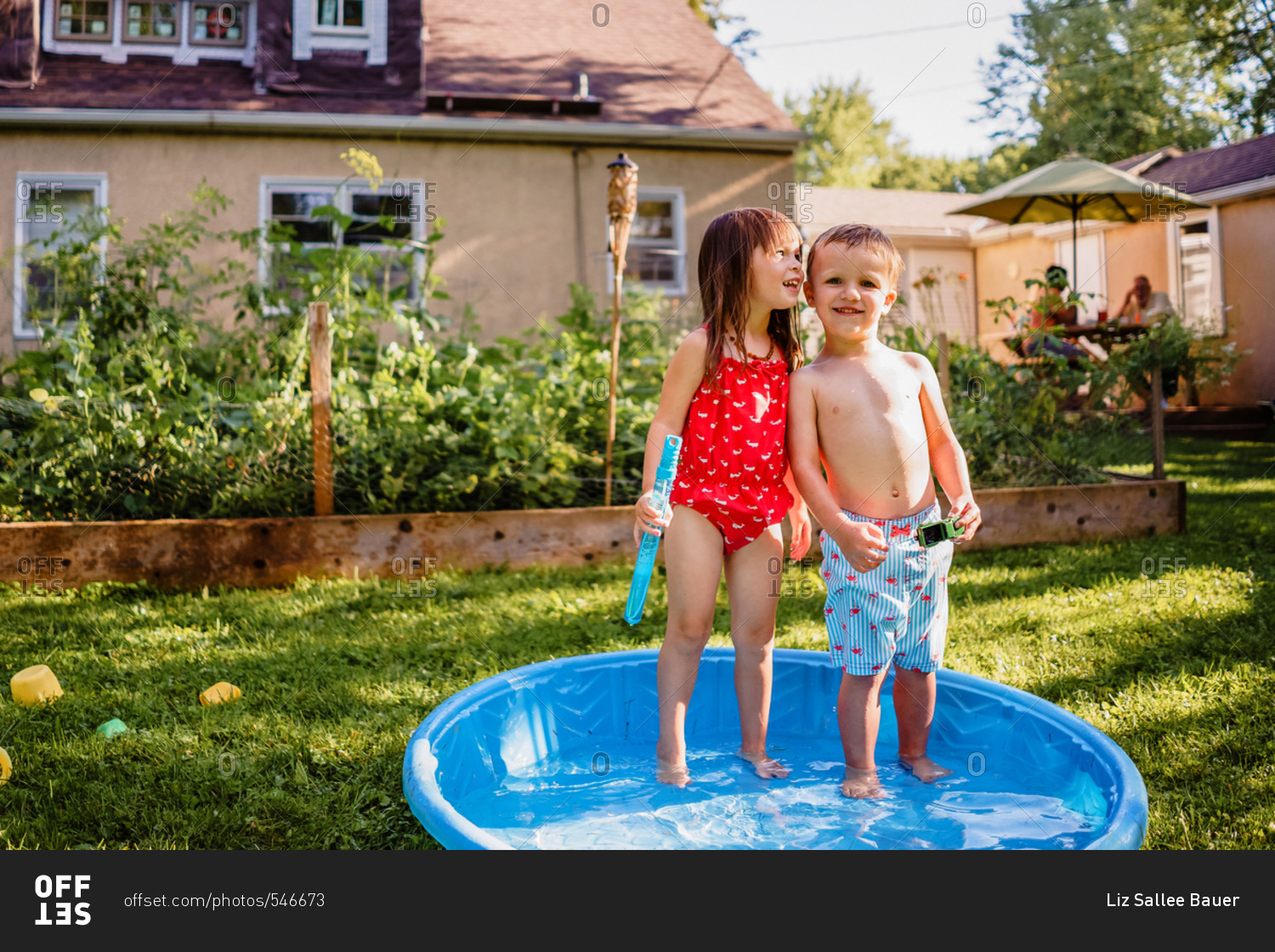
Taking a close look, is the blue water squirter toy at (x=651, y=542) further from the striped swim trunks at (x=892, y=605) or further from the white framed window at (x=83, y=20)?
the white framed window at (x=83, y=20)

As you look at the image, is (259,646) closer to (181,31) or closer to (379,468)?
(379,468)

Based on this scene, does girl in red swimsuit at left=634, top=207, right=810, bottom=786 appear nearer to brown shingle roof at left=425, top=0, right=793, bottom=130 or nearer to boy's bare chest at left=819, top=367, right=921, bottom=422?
boy's bare chest at left=819, top=367, right=921, bottom=422

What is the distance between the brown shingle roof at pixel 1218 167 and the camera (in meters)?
12.4

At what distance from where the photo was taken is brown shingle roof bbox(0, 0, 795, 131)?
9109mm

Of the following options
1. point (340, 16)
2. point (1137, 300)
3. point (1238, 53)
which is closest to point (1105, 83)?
point (1238, 53)

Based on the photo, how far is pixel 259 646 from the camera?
11.1 feet

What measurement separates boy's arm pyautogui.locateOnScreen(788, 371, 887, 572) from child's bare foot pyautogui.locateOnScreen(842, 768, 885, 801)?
1.71 ft

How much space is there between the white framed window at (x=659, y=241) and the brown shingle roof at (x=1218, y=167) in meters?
6.58
